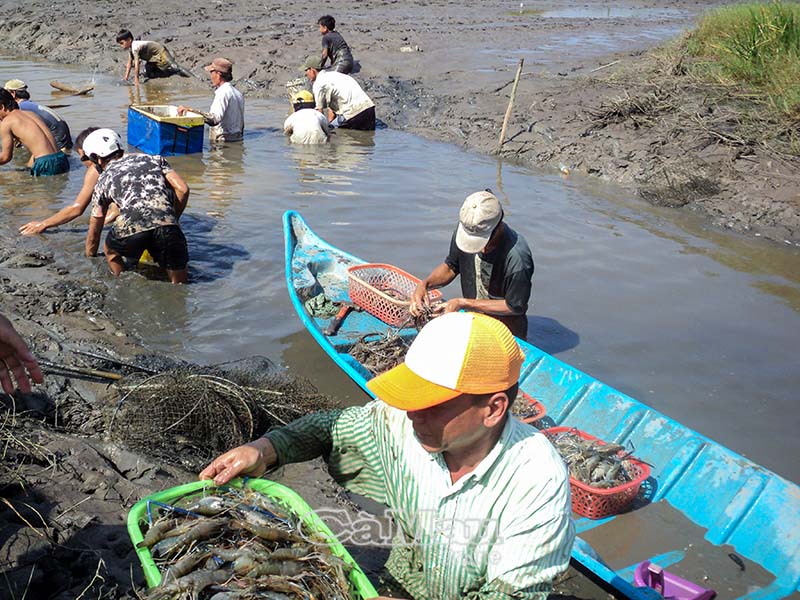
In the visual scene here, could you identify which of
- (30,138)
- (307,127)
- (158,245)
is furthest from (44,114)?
(158,245)

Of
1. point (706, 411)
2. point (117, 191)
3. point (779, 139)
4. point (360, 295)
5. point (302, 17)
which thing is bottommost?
point (706, 411)

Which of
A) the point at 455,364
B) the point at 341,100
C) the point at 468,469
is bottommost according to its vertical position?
the point at 468,469

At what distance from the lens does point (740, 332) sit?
331 inches

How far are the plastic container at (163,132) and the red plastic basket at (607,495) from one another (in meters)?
10.3

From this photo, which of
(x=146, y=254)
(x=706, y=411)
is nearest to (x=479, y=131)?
(x=146, y=254)

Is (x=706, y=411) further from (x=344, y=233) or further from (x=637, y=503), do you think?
(x=344, y=233)

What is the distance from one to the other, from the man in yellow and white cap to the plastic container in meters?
11.4

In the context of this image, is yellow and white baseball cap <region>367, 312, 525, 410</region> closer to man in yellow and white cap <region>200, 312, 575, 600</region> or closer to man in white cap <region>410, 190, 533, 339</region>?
man in yellow and white cap <region>200, 312, 575, 600</region>

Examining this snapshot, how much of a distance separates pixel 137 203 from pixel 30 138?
4636 millimetres

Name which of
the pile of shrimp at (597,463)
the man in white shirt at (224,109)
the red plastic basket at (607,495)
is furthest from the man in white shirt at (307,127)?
the red plastic basket at (607,495)

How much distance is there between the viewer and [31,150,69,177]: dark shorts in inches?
466

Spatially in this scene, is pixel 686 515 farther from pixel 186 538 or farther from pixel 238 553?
pixel 186 538

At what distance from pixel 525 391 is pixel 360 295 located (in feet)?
6.73

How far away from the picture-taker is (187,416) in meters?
4.99
